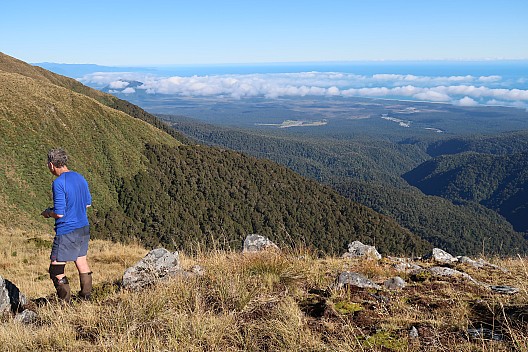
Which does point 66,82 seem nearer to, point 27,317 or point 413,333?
point 27,317

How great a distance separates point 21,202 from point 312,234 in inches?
3046

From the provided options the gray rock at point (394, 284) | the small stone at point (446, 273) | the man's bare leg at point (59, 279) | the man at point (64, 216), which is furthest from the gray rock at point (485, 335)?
the man's bare leg at point (59, 279)

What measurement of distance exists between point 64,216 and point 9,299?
1689 mm

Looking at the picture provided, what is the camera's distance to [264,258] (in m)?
7.66

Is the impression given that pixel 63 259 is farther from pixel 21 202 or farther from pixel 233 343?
pixel 21 202

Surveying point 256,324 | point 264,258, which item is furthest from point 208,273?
point 256,324

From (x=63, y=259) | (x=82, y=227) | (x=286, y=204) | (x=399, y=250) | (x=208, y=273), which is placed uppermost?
(x=82, y=227)

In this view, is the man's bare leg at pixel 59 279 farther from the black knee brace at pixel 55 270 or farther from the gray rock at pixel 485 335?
the gray rock at pixel 485 335

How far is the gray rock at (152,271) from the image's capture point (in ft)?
24.1

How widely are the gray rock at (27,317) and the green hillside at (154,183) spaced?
210 feet

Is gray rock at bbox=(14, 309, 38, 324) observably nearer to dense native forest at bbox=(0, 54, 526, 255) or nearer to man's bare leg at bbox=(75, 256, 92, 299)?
man's bare leg at bbox=(75, 256, 92, 299)

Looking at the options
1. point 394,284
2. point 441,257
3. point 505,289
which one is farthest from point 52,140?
point 505,289

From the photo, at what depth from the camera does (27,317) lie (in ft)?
19.1

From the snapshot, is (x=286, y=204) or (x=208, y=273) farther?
A: (x=286, y=204)
